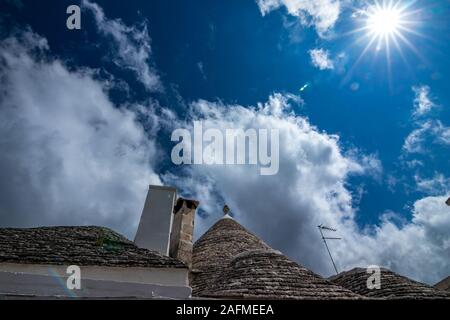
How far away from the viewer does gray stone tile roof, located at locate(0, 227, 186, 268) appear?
507 cm

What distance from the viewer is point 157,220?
6980mm

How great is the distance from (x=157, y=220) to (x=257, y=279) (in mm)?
3024

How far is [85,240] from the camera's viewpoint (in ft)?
20.4

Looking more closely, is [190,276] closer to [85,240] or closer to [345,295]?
[85,240]

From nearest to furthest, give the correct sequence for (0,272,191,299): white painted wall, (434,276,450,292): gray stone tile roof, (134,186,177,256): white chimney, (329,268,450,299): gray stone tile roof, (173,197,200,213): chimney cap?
(0,272,191,299): white painted wall
(329,268,450,299): gray stone tile roof
(134,186,177,256): white chimney
(173,197,200,213): chimney cap
(434,276,450,292): gray stone tile roof

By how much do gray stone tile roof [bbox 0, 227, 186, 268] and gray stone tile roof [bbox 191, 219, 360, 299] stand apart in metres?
1.00

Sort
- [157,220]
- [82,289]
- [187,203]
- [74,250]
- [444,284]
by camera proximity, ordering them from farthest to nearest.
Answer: [444,284] → [187,203] → [157,220] → [74,250] → [82,289]

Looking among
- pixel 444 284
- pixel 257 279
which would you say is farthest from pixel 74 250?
pixel 444 284

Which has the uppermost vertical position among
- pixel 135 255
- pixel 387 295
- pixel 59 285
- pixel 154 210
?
pixel 154 210
